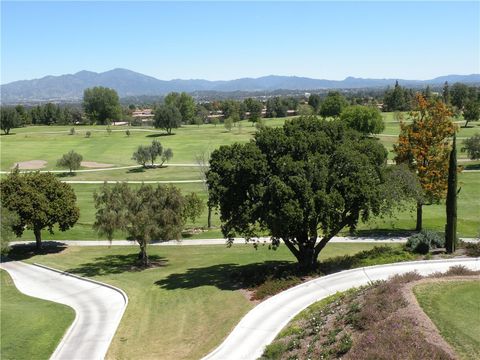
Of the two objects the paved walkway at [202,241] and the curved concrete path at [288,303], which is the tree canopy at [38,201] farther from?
the curved concrete path at [288,303]

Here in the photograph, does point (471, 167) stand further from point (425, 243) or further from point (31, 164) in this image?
point (31, 164)

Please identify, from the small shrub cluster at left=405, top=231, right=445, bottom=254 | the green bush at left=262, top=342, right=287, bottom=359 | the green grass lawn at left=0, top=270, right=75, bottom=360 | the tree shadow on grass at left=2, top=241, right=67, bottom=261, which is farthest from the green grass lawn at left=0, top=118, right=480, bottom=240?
the green grass lawn at left=0, top=270, right=75, bottom=360

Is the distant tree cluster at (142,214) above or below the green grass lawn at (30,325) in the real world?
above

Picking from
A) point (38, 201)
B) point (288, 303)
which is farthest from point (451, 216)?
point (38, 201)

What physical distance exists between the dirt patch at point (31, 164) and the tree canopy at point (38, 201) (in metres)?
50.2

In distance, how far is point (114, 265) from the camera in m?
41.5

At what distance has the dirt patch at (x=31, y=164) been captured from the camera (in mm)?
94637

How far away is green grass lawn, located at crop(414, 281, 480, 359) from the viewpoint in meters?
17.4

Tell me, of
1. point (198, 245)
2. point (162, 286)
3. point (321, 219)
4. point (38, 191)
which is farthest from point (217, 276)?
point (38, 191)

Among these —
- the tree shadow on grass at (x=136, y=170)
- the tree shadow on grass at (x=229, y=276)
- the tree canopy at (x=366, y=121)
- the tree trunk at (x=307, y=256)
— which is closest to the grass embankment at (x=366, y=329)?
the tree shadow on grass at (x=229, y=276)

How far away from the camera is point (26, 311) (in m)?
30.3

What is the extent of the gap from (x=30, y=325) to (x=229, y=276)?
43.0ft

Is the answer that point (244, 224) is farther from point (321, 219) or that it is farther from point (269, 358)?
point (269, 358)

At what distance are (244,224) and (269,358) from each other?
1223 cm
